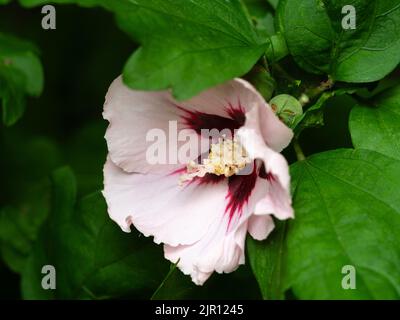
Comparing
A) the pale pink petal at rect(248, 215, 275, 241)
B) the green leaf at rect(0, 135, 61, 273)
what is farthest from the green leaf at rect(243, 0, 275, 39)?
the green leaf at rect(0, 135, 61, 273)

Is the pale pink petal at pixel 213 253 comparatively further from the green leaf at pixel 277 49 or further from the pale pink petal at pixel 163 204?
the green leaf at pixel 277 49

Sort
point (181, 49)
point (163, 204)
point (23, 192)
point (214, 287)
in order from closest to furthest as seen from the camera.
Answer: point (181, 49) → point (163, 204) → point (214, 287) → point (23, 192)

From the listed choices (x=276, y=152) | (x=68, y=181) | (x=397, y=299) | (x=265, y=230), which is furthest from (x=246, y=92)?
(x=68, y=181)

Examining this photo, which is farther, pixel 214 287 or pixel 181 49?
pixel 214 287

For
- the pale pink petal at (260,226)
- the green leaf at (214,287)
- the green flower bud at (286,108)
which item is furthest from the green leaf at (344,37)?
the green leaf at (214,287)

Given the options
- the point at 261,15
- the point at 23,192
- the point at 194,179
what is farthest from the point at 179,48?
the point at 23,192

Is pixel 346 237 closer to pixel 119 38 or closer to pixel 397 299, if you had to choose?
pixel 397 299

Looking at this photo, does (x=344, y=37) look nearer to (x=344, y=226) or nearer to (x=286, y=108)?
(x=286, y=108)
